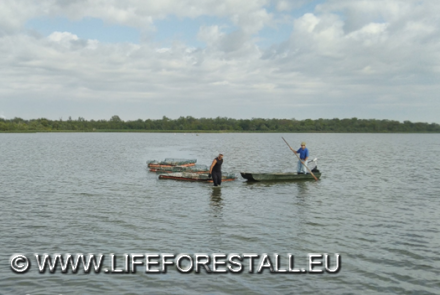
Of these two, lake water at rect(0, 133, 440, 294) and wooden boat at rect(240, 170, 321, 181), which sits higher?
wooden boat at rect(240, 170, 321, 181)

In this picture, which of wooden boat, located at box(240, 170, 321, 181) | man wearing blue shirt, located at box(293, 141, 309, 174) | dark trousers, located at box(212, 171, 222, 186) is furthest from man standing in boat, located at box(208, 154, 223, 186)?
man wearing blue shirt, located at box(293, 141, 309, 174)

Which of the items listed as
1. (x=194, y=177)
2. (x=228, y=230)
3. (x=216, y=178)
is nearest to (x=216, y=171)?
(x=216, y=178)

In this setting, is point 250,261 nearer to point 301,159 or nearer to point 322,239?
point 322,239

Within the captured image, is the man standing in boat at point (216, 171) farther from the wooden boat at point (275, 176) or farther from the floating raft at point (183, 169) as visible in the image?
the floating raft at point (183, 169)

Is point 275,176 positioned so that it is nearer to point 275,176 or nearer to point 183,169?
point 275,176

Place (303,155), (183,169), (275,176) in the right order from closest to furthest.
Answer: (275,176) < (303,155) < (183,169)

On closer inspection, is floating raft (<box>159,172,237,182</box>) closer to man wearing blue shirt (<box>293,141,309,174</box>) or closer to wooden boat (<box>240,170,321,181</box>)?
wooden boat (<box>240,170,321,181</box>)

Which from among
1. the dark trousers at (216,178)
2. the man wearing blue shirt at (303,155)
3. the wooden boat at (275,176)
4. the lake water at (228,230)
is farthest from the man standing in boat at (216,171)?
the man wearing blue shirt at (303,155)

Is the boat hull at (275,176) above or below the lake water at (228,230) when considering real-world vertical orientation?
above

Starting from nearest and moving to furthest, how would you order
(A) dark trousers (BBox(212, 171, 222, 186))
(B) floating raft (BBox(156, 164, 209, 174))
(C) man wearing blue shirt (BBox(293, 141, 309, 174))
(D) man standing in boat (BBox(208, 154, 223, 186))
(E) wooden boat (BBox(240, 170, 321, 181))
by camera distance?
(D) man standing in boat (BBox(208, 154, 223, 186))
(A) dark trousers (BBox(212, 171, 222, 186))
(E) wooden boat (BBox(240, 170, 321, 181))
(C) man wearing blue shirt (BBox(293, 141, 309, 174))
(B) floating raft (BBox(156, 164, 209, 174))

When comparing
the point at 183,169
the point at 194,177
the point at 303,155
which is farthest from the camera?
the point at 183,169

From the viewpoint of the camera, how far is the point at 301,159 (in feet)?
90.9

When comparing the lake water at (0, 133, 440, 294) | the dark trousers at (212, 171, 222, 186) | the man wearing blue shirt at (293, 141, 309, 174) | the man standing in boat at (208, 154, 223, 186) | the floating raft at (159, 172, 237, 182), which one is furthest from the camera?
the man wearing blue shirt at (293, 141, 309, 174)

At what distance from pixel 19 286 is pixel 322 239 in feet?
28.6
